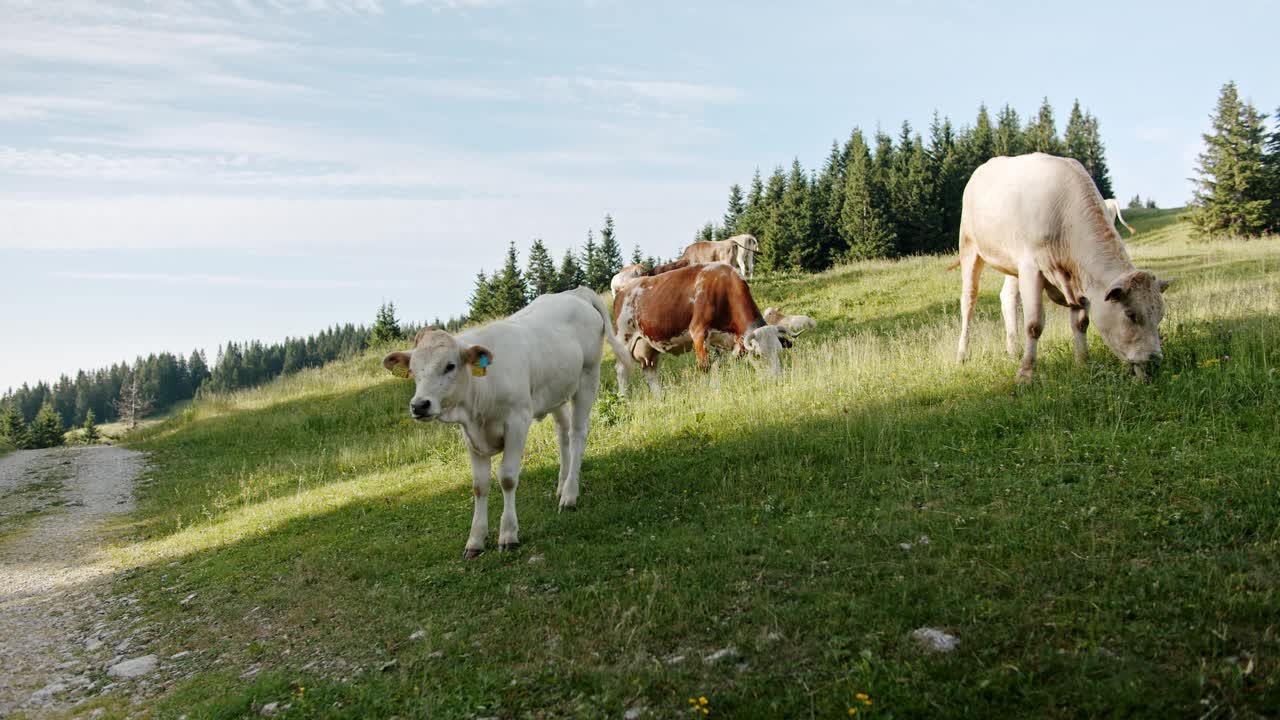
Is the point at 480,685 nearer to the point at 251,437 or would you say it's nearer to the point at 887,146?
the point at 251,437

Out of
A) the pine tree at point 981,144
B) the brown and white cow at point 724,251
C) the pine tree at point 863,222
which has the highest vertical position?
the pine tree at point 981,144

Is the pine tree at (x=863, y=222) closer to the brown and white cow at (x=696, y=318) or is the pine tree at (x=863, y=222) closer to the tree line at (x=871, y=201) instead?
the tree line at (x=871, y=201)

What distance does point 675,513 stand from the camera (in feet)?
24.8

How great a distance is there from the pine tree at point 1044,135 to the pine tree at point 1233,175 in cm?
1683

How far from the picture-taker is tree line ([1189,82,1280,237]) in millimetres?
45812

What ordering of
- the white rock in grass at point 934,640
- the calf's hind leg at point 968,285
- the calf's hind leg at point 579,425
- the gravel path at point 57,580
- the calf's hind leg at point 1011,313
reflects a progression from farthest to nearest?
the calf's hind leg at point 968,285, the calf's hind leg at point 1011,313, the calf's hind leg at point 579,425, the gravel path at point 57,580, the white rock in grass at point 934,640

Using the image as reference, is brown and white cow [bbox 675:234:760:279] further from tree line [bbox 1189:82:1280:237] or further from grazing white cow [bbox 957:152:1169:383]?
tree line [bbox 1189:82:1280:237]

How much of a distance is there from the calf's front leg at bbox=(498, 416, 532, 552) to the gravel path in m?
3.12

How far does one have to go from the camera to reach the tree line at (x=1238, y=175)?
45.8 metres

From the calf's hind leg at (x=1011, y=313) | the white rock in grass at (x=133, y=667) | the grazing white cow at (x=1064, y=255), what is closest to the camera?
the white rock in grass at (x=133, y=667)

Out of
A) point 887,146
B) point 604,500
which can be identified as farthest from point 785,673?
point 887,146

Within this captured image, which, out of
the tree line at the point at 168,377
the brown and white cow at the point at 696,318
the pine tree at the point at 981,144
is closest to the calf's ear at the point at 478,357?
the brown and white cow at the point at 696,318

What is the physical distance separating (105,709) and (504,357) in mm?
3929

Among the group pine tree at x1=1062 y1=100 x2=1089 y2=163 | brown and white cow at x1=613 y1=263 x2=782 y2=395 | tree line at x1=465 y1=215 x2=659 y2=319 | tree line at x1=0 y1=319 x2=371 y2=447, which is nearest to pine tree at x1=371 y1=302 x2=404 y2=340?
tree line at x1=465 y1=215 x2=659 y2=319
